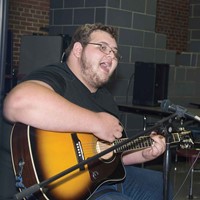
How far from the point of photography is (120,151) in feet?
6.93

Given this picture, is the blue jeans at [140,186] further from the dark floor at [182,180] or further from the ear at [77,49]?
the dark floor at [182,180]

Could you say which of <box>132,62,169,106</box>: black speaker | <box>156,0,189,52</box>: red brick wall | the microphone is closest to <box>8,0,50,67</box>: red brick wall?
<box>132,62,169,106</box>: black speaker

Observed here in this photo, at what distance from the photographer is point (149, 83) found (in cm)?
462

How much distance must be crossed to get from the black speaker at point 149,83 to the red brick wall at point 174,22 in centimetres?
387

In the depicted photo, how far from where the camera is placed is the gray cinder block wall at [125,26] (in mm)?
4836

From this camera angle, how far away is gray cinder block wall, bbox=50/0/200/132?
4.84 m

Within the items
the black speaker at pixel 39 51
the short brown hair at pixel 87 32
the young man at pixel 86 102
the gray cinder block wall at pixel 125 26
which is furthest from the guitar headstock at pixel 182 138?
the gray cinder block wall at pixel 125 26

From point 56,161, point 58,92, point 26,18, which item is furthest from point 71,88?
point 26,18

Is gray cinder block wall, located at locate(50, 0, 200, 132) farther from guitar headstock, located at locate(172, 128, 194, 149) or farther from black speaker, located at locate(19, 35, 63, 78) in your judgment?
guitar headstock, located at locate(172, 128, 194, 149)

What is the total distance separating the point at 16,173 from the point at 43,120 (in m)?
0.26

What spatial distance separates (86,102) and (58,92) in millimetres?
201

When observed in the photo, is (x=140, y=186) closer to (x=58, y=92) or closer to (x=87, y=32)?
(x=58, y=92)

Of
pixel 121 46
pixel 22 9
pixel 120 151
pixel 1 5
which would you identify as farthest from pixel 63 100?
pixel 22 9

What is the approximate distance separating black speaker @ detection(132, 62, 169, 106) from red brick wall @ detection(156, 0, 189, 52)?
3867 millimetres
